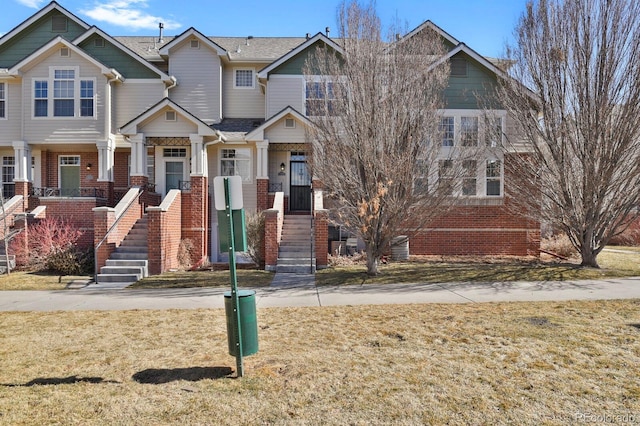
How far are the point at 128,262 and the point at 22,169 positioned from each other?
322 inches

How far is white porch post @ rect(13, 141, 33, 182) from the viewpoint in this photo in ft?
57.4

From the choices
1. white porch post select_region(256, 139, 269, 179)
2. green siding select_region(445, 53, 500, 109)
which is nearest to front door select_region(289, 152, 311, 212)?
white porch post select_region(256, 139, 269, 179)

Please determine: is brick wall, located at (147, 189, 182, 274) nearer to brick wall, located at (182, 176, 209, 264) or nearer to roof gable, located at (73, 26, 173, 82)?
brick wall, located at (182, 176, 209, 264)

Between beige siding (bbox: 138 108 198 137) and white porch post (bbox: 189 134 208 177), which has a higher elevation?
beige siding (bbox: 138 108 198 137)

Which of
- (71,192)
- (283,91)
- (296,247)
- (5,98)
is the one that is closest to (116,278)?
(296,247)

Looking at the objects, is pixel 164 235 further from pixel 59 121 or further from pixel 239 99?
pixel 239 99

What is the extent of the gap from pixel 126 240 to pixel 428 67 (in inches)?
430

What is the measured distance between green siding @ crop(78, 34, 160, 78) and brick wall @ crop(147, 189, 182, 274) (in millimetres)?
6761

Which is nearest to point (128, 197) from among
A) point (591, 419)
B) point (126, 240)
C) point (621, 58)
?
point (126, 240)

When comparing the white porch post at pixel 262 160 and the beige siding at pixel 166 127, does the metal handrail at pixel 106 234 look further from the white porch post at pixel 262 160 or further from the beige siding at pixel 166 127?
the white porch post at pixel 262 160

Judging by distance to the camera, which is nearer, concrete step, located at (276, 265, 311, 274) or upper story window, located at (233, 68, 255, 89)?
concrete step, located at (276, 265, 311, 274)

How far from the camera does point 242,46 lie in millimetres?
21875

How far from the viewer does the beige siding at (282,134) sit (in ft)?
56.1

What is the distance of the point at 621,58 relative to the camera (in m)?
12.5
